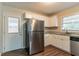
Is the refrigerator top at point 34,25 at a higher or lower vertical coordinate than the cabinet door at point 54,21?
lower

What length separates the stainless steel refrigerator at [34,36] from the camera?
2488mm

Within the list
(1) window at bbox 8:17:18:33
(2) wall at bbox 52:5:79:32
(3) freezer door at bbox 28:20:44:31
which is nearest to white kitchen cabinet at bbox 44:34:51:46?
(2) wall at bbox 52:5:79:32

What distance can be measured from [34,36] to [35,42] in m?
0.21

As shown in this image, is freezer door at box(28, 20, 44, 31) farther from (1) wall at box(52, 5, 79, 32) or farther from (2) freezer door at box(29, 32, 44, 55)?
(1) wall at box(52, 5, 79, 32)

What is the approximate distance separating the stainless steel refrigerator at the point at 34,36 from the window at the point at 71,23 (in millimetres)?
1304

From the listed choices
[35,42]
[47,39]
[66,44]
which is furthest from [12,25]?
[66,44]

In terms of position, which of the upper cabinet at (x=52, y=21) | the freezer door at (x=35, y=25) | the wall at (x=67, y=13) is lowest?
the freezer door at (x=35, y=25)

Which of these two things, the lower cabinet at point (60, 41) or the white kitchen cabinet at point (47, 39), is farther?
the white kitchen cabinet at point (47, 39)

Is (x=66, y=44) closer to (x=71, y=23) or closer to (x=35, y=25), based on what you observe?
(x=71, y=23)

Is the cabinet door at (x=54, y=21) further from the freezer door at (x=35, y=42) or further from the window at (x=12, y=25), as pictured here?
the window at (x=12, y=25)

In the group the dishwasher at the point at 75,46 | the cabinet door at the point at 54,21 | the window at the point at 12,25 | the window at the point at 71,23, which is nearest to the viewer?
the dishwasher at the point at 75,46

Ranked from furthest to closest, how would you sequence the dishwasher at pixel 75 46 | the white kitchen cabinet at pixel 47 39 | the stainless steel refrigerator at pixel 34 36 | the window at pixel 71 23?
1. the white kitchen cabinet at pixel 47 39
2. the window at pixel 71 23
3. the stainless steel refrigerator at pixel 34 36
4. the dishwasher at pixel 75 46

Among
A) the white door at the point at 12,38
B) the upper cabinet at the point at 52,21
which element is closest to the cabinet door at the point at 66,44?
the upper cabinet at the point at 52,21

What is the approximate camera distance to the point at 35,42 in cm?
260
